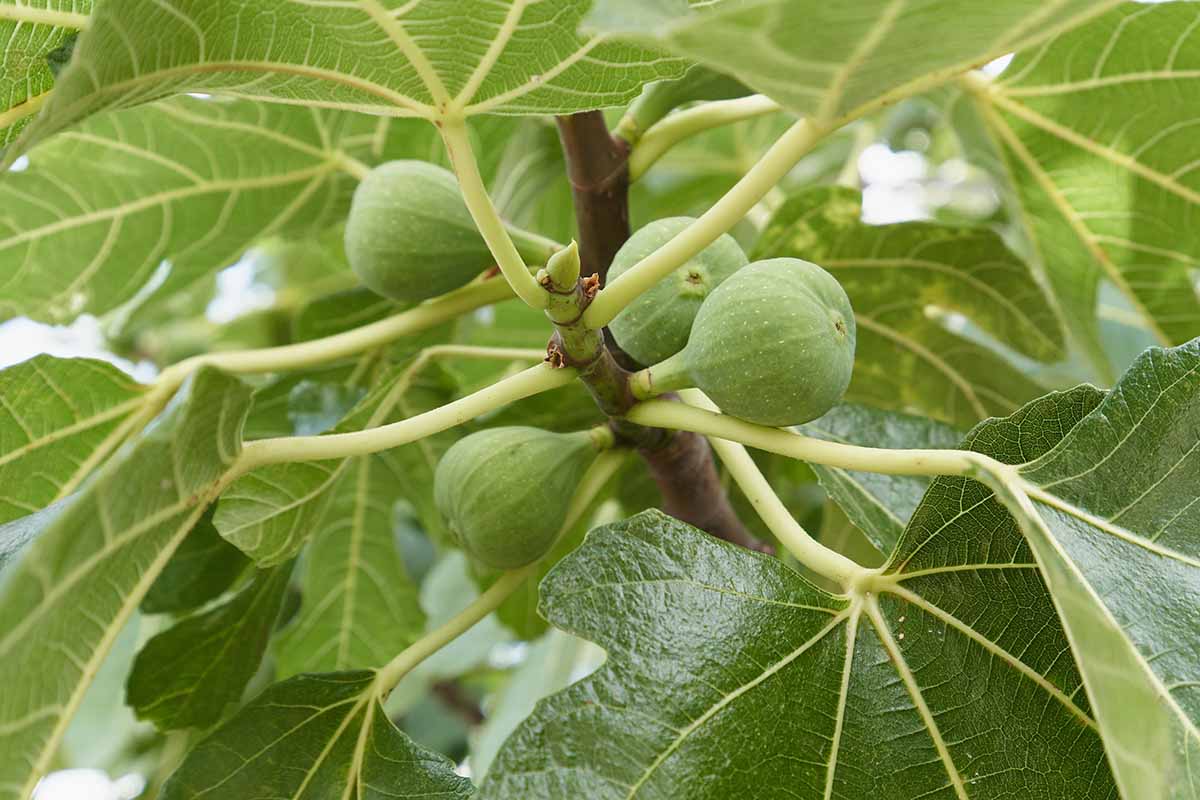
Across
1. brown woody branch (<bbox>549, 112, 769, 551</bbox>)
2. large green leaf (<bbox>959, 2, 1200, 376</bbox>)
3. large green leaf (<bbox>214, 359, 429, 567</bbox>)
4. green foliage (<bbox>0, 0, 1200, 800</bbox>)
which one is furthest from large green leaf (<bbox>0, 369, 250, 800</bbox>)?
large green leaf (<bbox>959, 2, 1200, 376</bbox>)

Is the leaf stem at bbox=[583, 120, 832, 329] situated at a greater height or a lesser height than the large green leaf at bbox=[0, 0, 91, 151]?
lesser

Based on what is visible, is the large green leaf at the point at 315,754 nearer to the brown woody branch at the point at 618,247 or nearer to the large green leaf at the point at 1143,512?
the brown woody branch at the point at 618,247

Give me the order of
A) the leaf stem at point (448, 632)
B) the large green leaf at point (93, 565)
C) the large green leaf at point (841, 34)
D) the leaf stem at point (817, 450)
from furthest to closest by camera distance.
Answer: the leaf stem at point (448, 632)
the leaf stem at point (817, 450)
the large green leaf at point (93, 565)
the large green leaf at point (841, 34)

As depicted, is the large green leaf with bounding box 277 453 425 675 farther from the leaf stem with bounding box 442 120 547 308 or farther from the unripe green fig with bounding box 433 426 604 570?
the leaf stem with bounding box 442 120 547 308

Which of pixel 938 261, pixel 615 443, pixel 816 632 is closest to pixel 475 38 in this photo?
pixel 615 443

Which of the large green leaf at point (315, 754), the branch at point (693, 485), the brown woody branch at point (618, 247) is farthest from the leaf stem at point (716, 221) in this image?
the large green leaf at point (315, 754)

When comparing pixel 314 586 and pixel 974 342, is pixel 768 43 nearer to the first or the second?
pixel 974 342
